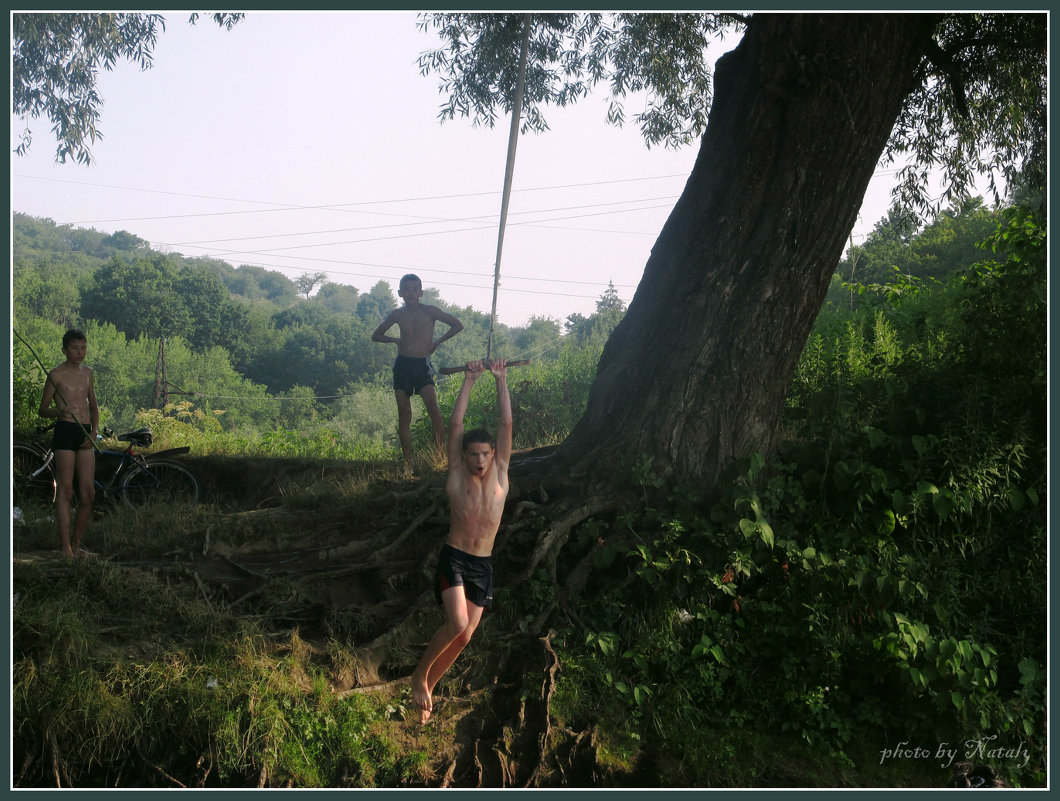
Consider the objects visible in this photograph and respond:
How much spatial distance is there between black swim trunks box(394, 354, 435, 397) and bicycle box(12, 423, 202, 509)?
300 centimetres

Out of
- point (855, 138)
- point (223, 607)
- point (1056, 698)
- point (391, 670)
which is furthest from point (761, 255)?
point (223, 607)

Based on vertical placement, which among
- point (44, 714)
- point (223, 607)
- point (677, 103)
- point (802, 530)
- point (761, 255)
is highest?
point (677, 103)

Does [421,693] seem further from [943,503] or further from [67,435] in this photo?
[67,435]

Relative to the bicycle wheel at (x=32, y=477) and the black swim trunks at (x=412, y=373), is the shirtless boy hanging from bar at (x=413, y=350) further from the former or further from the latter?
the bicycle wheel at (x=32, y=477)

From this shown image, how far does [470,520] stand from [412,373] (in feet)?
13.7

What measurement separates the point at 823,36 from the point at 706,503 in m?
3.64

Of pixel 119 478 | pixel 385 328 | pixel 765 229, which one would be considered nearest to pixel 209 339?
pixel 119 478

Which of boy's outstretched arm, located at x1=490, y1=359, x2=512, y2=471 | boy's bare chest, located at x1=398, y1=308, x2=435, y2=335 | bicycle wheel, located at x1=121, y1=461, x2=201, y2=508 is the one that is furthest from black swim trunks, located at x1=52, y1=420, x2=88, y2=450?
boy's outstretched arm, located at x1=490, y1=359, x2=512, y2=471

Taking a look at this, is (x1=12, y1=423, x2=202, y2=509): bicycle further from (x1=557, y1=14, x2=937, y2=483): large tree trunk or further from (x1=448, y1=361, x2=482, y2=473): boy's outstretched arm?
(x1=448, y1=361, x2=482, y2=473): boy's outstretched arm

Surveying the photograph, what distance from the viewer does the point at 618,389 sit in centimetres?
653

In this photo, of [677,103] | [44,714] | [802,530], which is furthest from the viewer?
[677,103]

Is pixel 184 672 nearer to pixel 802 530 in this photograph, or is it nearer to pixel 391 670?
pixel 391 670

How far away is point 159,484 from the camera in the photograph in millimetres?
9688

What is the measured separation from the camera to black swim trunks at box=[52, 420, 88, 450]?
6.79 m
